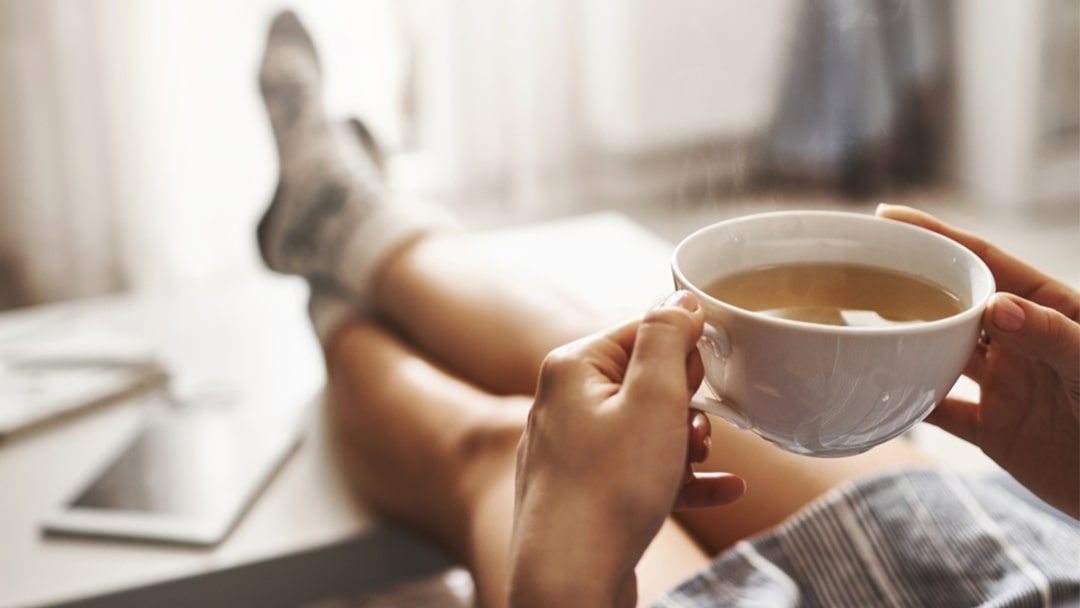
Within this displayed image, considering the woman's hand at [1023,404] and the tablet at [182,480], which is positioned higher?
the woman's hand at [1023,404]

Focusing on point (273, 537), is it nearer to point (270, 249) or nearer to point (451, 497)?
point (451, 497)

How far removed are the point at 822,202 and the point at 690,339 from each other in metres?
2.15

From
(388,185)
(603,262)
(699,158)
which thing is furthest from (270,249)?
(699,158)

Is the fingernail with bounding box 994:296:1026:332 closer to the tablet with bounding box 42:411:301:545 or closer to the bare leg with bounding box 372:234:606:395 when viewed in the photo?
the bare leg with bounding box 372:234:606:395

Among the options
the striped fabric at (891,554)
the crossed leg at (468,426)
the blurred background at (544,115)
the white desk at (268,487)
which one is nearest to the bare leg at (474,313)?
the crossed leg at (468,426)

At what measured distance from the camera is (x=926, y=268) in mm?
450

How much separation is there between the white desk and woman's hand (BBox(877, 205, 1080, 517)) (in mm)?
432

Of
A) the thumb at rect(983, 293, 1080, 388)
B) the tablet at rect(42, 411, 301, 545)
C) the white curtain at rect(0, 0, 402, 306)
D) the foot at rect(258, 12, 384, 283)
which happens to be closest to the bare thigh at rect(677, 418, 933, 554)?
the thumb at rect(983, 293, 1080, 388)

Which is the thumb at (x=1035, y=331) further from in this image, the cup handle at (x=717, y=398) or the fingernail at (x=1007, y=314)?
the cup handle at (x=717, y=398)

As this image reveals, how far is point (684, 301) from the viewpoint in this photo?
394mm

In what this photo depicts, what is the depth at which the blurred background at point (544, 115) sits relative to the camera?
199cm

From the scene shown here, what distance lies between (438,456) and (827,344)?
469mm

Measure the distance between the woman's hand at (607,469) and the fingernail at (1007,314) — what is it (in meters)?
0.13

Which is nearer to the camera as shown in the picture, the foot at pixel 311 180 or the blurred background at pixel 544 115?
the foot at pixel 311 180
